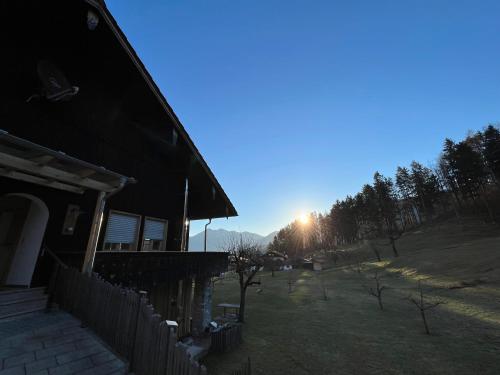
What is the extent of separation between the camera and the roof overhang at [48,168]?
216 inches

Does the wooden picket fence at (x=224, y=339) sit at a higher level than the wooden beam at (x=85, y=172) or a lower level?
lower

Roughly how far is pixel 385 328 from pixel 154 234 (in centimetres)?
1525

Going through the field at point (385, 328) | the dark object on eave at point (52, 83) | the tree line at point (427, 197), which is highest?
the tree line at point (427, 197)

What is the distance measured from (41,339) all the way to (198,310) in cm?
914

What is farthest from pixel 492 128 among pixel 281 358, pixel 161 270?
pixel 161 270

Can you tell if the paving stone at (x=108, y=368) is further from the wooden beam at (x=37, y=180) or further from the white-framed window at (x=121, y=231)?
the white-framed window at (x=121, y=231)

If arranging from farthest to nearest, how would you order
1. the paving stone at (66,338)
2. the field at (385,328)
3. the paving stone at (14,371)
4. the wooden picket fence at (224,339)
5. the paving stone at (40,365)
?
the wooden picket fence at (224,339) → the field at (385,328) → the paving stone at (66,338) → the paving stone at (40,365) → the paving stone at (14,371)

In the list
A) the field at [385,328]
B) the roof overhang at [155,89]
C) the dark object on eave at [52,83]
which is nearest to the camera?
the dark object on eave at [52,83]

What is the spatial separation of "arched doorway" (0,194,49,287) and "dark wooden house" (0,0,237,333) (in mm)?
35

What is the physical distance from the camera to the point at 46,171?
632 centimetres

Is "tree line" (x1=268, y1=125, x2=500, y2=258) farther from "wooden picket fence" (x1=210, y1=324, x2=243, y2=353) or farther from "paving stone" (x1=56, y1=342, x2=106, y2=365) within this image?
"paving stone" (x1=56, y1=342, x2=106, y2=365)

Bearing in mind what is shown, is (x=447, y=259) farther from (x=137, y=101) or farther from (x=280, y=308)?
(x=137, y=101)

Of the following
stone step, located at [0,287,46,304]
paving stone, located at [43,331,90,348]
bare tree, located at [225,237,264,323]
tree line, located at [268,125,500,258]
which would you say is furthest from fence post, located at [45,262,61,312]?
tree line, located at [268,125,500,258]

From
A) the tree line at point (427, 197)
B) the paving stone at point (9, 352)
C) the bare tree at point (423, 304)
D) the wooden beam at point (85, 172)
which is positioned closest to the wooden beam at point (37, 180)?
the wooden beam at point (85, 172)
